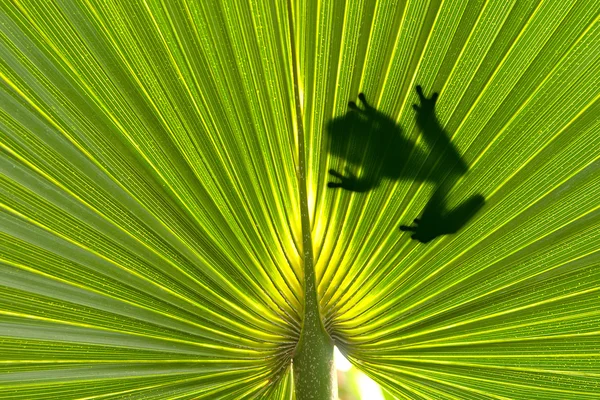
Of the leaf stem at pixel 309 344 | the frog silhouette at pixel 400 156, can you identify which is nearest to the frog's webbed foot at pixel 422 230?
the frog silhouette at pixel 400 156

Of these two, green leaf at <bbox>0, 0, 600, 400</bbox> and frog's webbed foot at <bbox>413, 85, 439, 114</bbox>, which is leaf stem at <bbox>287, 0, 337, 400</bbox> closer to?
green leaf at <bbox>0, 0, 600, 400</bbox>

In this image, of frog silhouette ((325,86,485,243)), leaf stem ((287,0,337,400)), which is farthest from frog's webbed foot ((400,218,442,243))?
leaf stem ((287,0,337,400))

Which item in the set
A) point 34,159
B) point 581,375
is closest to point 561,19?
point 581,375

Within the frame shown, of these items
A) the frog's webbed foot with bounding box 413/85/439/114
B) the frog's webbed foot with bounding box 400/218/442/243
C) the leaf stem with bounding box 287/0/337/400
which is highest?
the frog's webbed foot with bounding box 413/85/439/114

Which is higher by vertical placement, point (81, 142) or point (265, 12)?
point (265, 12)

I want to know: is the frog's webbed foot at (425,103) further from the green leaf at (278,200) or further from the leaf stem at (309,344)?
the leaf stem at (309,344)

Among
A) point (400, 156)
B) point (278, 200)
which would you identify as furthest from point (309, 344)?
point (400, 156)

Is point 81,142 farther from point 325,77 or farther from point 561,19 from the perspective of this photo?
point 561,19

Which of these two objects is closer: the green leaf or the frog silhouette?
the green leaf
